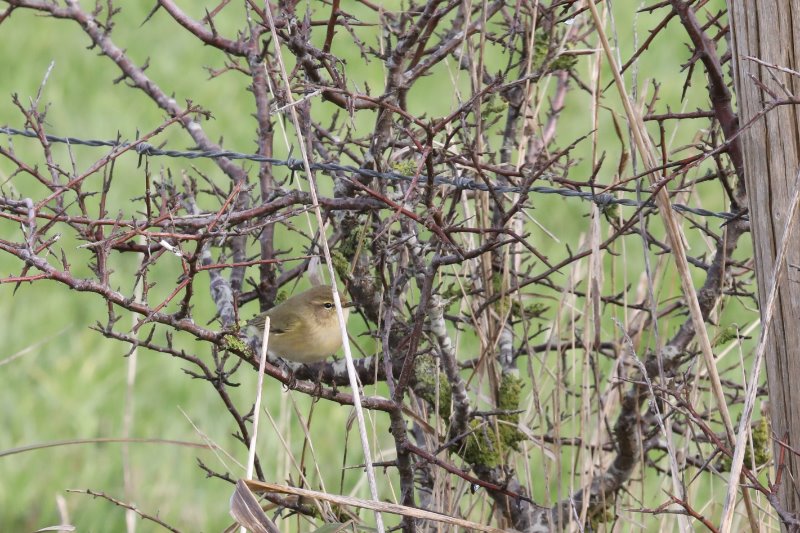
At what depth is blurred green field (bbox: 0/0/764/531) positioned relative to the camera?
454 cm

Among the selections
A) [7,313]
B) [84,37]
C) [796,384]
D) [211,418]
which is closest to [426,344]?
[796,384]

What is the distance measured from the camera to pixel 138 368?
18.9ft

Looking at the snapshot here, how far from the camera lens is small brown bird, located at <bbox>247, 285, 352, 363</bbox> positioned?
3.32m

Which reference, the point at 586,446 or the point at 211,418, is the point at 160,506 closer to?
the point at 211,418

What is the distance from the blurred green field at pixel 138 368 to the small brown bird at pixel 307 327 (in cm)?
29

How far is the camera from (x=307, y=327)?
3.30 metres

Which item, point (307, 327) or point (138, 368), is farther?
point (138, 368)

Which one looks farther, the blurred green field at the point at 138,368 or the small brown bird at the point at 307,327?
the blurred green field at the point at 138,368

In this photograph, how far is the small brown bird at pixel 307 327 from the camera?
3.32 metres

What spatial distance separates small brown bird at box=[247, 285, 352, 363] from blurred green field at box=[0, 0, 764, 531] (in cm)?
29

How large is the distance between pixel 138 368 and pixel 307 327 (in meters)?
2.74

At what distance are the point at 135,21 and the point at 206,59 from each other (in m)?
1.22

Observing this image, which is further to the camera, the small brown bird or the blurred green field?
the blurred green field

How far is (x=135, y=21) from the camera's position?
10.2 meters
